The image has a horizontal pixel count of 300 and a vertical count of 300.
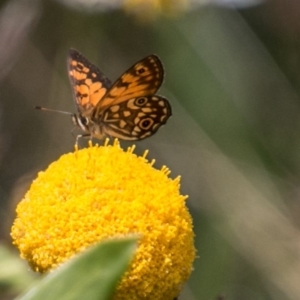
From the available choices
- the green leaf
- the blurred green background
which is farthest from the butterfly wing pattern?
the blurred green background

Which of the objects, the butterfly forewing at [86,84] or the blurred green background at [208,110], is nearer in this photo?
the butterfly forewing at [86,84]

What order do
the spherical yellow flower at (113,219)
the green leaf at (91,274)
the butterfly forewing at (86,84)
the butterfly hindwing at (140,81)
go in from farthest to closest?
the butterfly forewing at (86,84) < the butterfly hindwing at (140,81) < the spherical yellow flower at (113,219) < the green leaf at (91,274)

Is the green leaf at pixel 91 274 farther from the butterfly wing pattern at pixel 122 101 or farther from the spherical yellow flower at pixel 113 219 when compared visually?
the butterfly wing pattern at pixel 122 101

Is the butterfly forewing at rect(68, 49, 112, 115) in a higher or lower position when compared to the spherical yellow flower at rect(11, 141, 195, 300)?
higher

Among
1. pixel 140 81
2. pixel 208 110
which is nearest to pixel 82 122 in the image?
pixel 140 81

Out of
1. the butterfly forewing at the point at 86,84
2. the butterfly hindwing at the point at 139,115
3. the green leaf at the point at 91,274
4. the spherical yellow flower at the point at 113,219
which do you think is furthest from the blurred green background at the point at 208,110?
the green leaf at the point at 91,274

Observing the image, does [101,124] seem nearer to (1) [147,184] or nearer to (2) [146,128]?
(2) [146,128]

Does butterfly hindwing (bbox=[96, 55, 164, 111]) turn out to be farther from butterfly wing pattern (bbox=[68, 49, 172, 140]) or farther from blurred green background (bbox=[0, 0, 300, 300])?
blurred green background (bbox=[0, 0, 300, 300])

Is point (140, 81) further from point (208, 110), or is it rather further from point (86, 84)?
point (208, 110)
